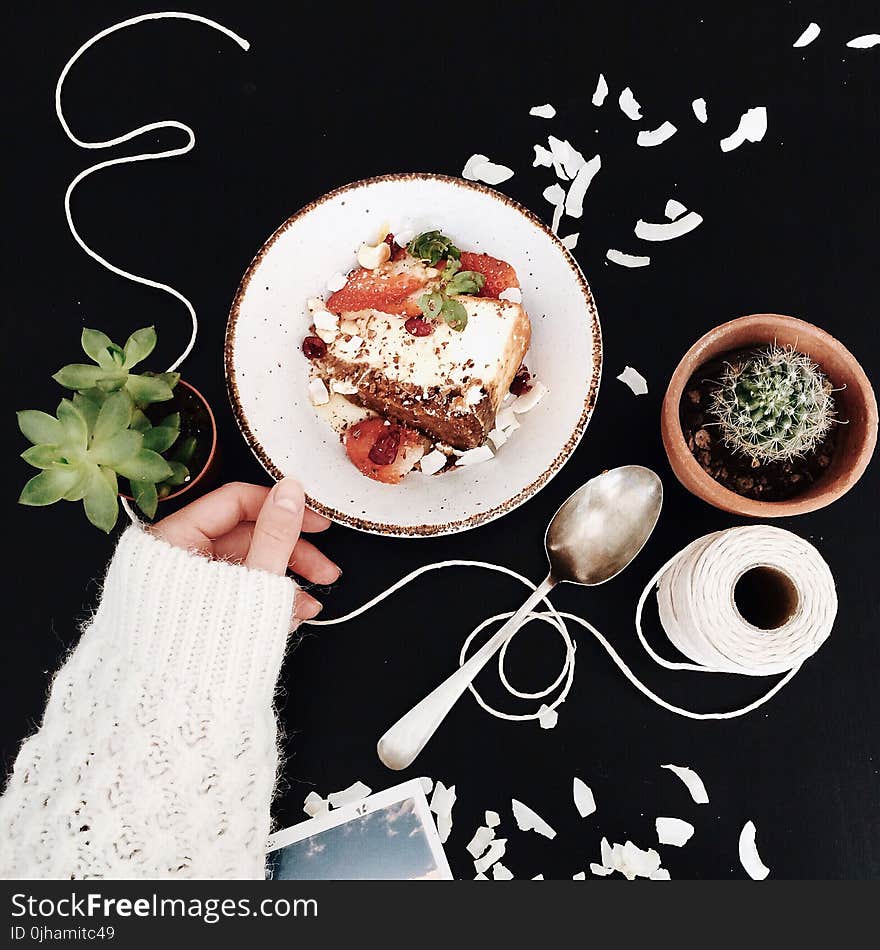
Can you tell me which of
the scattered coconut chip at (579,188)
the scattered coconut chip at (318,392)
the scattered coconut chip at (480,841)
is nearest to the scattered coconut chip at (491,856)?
the scattered coconut chip at (480,841)

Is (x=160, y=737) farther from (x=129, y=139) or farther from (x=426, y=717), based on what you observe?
(x=129, y=139)

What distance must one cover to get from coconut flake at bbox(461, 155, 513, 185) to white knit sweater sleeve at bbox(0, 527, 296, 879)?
2.08ft

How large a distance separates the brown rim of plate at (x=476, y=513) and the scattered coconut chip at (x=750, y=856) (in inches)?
21.4

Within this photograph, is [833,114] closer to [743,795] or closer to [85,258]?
[743,795]

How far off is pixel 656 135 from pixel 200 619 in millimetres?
908

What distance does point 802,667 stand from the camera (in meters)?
1.14

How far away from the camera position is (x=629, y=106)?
1206 mm

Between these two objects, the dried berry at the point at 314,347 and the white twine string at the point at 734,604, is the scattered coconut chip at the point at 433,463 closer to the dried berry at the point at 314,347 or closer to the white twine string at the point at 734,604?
the dried berry at the point at 314,347

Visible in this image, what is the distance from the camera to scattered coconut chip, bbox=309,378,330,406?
3.71 feet

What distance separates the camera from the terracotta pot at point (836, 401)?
0.95m

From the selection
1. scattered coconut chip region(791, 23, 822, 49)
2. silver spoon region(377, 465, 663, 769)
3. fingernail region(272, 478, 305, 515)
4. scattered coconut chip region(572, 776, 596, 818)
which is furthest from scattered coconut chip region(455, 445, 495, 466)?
scattered coconut chip region(791, 23, 822, 49)

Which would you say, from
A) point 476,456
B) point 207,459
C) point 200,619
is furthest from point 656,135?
point 200,619

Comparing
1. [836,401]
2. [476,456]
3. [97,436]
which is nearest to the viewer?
[97,436]

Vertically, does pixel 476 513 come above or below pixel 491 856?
Result: above
